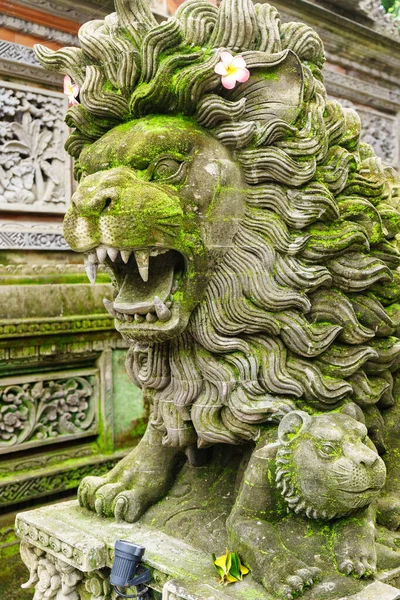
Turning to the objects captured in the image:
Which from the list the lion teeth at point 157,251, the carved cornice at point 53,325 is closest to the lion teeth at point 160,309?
the lion teeth at point 157,251

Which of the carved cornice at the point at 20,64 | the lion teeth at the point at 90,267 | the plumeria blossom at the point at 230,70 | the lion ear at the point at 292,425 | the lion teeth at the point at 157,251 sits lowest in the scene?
the lion ear at the point at 292,425

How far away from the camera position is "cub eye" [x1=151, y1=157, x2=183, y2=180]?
1.95m

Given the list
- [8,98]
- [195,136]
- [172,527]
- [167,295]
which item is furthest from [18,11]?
[172,527]

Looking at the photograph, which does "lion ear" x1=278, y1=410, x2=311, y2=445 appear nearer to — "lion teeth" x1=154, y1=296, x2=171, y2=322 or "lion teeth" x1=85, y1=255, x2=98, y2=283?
"lion teeth" x1=154, y1=296, x2=171, y2=322

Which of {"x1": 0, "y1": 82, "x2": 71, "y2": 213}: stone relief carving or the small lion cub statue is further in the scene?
{"x1": 0, "y1": 82, "x2": 71, "y2": 213}: stone relief carving

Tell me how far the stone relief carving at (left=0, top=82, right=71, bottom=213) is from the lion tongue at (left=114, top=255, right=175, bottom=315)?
6.28 ft

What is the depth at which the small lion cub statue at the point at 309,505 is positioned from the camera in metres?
1.80

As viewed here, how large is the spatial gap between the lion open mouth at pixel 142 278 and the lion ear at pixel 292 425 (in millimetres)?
460

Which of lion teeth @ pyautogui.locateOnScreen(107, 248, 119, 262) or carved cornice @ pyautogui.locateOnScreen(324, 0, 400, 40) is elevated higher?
carved cornice @ pyautogui.locateOnScreen(324, 0, 400, 40)

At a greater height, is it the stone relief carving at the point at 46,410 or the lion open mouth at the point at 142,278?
the lion open mouth at the point at 142,278

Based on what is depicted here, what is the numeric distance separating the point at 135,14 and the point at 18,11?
78.9 inches

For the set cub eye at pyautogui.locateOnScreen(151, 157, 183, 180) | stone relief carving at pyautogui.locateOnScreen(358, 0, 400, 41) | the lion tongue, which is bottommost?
the lion tongue

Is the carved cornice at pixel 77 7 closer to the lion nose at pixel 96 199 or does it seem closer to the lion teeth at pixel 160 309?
the lion nose at pixel 96 199

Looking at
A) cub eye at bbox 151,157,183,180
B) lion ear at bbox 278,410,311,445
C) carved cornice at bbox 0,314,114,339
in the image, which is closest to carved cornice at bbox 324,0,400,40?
carved cornice at bbox 0,314,114,339
